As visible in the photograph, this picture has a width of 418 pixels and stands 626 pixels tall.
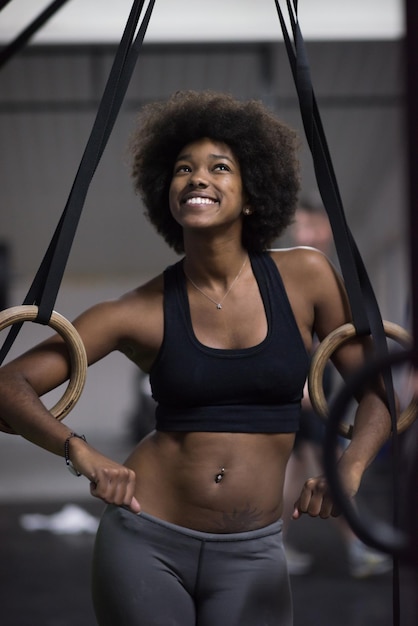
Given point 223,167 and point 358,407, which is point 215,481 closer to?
point 358,407

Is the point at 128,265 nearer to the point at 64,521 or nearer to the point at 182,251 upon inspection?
the point at 64,521

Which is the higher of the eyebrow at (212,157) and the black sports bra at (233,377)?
the eyebrow at (212,157)

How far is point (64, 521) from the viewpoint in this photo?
4.70 metres

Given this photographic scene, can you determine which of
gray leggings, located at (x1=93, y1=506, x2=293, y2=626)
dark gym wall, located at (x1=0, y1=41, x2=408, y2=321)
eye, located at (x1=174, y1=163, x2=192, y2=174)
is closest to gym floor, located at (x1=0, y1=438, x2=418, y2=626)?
gray leggings, located at (x1=93, y1=506, x2=293, y2=626)

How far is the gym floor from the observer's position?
10.1 feet

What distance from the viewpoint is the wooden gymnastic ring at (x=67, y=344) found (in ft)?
4.62

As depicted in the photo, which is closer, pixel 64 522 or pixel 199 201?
pixel 199 201

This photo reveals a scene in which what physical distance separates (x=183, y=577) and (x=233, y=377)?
1.15ft

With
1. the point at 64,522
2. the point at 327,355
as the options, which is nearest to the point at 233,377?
the point at 327,355

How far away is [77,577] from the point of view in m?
3.63

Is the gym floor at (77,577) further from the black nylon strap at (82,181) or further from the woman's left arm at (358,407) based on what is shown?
the black nylon strap at (82,181)

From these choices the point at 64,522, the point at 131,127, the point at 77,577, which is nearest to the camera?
the point at 77,577

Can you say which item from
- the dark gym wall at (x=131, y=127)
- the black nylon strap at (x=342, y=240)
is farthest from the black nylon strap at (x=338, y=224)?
the dark gym wall at (x=131, y=127)

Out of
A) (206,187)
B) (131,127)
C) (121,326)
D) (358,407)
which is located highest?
(131,127)
